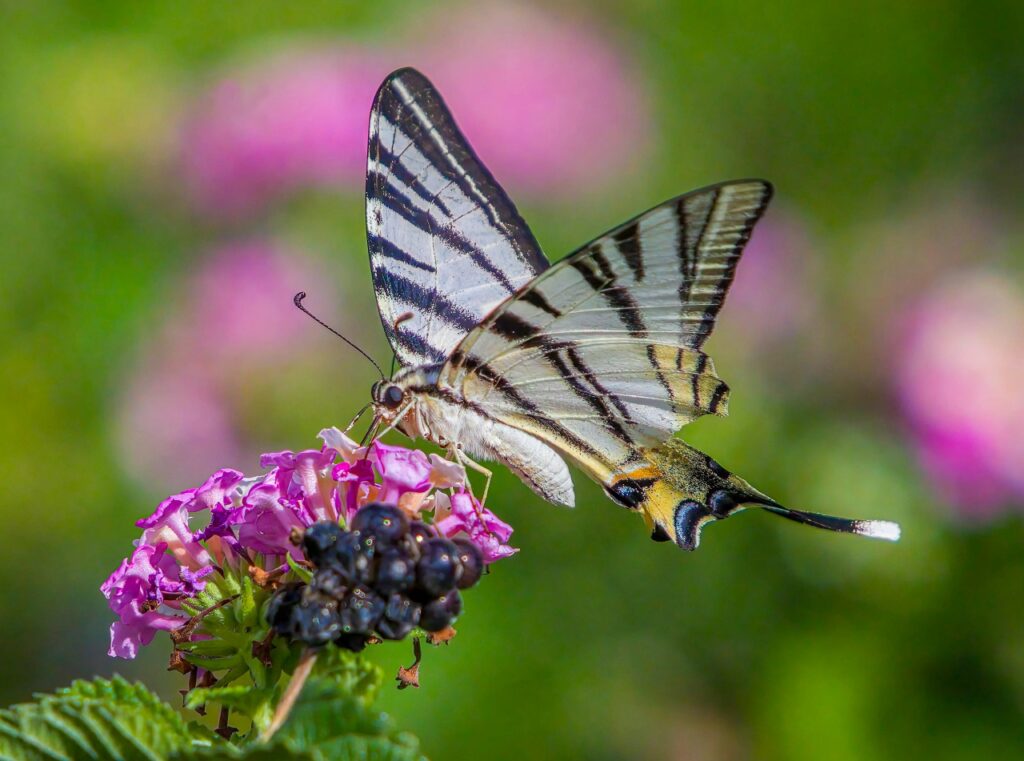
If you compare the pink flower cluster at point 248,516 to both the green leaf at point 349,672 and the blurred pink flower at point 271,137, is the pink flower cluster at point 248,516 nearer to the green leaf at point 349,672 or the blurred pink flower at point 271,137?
the green leaf at point 349,672

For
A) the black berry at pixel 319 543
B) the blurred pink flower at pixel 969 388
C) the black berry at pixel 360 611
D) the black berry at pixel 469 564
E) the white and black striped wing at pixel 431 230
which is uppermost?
the white and black striped wing at pixel 431 230

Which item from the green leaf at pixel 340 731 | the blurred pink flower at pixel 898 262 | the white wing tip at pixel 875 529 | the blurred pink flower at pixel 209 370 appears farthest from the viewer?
the blurred pink flower at pixel 898 262

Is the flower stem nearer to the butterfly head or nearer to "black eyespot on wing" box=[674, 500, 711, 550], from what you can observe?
the butterfly head

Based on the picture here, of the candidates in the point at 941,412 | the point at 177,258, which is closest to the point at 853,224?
the point at 941,412

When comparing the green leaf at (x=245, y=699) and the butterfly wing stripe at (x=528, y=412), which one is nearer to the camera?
the green leaf at (x=245, y=699)

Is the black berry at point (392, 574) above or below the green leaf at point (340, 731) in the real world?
above

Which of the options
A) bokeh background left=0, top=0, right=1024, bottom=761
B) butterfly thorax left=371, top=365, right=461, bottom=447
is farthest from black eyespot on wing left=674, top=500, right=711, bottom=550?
bokeh background left=0, top=0, right=1024, bottom=761

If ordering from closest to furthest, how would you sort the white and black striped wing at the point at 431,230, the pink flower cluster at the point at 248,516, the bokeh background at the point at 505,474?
the pink flower cluster at the point at 248,516 < the white and black striped wing at the point at 431,230 < the bokeh background at the point at 505,474

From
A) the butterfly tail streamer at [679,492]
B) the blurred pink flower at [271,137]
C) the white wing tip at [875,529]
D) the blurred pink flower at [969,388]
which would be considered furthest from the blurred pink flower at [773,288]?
the white wing tip at [875,529]
